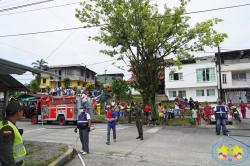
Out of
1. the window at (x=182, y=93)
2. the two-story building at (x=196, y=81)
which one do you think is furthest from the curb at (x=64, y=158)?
the window at (x=182, y=93)

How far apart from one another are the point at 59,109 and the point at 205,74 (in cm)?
2855

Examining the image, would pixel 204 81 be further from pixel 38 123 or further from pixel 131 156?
pixel 131 156

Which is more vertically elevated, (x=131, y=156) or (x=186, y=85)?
(x=186, y=85)

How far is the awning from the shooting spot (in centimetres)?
908

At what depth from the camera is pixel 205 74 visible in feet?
143

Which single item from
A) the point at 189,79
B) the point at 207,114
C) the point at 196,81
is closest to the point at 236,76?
the point at 196,81

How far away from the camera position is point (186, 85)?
45125 mm

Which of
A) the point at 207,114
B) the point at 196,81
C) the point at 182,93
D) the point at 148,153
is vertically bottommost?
the point at 148,153

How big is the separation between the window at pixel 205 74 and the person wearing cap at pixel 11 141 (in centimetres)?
4182

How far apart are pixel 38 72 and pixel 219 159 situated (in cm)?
654

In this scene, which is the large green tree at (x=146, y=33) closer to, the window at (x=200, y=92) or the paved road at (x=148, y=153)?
the paved road at (x=148, y=153)

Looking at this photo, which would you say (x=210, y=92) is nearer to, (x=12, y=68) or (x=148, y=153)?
(x=148, y=153)

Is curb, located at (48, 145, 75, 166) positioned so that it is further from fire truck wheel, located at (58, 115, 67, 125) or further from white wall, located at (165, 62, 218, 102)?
white wall, located at (165, 62, 218, 102)

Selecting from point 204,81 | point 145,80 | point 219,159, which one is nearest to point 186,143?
point 219,159
